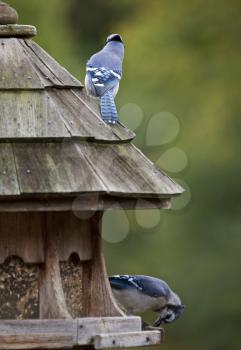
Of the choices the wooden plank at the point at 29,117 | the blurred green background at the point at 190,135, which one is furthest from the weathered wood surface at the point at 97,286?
the blurred green background at the point at 190,135

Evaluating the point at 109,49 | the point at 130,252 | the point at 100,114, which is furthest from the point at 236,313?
the point at 100,114

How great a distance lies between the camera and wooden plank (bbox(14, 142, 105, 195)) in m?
6.37

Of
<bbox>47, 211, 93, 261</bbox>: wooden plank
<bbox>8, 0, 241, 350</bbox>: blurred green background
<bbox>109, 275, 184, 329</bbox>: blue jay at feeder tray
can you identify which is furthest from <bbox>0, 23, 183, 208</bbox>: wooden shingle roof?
<bbox>8, 0, 241, 350</bbox>: blurred green background

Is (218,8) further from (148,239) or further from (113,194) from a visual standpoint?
(113,194)

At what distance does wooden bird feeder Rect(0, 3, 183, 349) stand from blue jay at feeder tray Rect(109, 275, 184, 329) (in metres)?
0.35

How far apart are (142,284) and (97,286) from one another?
0.68 meters

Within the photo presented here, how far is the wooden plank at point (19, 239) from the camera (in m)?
6.70

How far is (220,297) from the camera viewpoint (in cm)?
1531

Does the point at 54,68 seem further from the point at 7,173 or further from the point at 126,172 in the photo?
the point at 7,173

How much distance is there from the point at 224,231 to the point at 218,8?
2.47 meters

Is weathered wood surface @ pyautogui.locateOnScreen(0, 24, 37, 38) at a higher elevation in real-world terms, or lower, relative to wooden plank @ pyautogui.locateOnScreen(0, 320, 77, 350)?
higher

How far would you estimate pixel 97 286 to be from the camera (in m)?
6.94

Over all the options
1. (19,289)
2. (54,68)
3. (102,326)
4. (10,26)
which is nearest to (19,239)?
(19,289)

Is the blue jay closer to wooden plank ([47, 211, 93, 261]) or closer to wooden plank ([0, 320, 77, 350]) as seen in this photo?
wooden plank ([47, 211, 93, 261])
